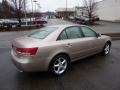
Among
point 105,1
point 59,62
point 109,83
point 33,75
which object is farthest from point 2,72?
point 105,1

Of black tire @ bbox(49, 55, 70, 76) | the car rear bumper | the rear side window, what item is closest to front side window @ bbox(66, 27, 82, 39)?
the rear side window

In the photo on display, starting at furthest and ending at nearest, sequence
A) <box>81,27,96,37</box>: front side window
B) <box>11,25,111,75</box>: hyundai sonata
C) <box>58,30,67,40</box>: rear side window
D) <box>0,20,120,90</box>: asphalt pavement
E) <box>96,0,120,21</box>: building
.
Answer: <box>96,0,120,21</box>: building, <box>81,27,96,37</box>: front side window, <box>58,30,67,40</box>: rear side window, <box>11,25,111,75</box>: hyundai sonata, <box>0,20,120,90</box>: asphalt pavement

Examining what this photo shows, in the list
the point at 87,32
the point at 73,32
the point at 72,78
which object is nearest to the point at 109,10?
the point at 87,32

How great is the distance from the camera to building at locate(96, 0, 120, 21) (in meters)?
36.6

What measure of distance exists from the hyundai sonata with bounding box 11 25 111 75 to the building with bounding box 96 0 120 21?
34.4m

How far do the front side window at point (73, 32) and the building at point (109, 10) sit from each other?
113ft

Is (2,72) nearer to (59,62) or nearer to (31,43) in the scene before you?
(31,43)

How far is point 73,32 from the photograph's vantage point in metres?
5.05

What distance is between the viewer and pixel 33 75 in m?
4.61

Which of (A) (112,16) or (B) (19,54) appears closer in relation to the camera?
(B) (19,54)

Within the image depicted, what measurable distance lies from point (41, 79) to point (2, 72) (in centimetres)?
147

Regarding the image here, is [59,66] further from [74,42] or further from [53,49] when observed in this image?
[74,42]

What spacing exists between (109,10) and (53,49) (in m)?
39.8

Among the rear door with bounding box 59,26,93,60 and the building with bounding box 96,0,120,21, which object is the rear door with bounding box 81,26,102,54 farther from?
the building with bounding box 96,0,120,21
